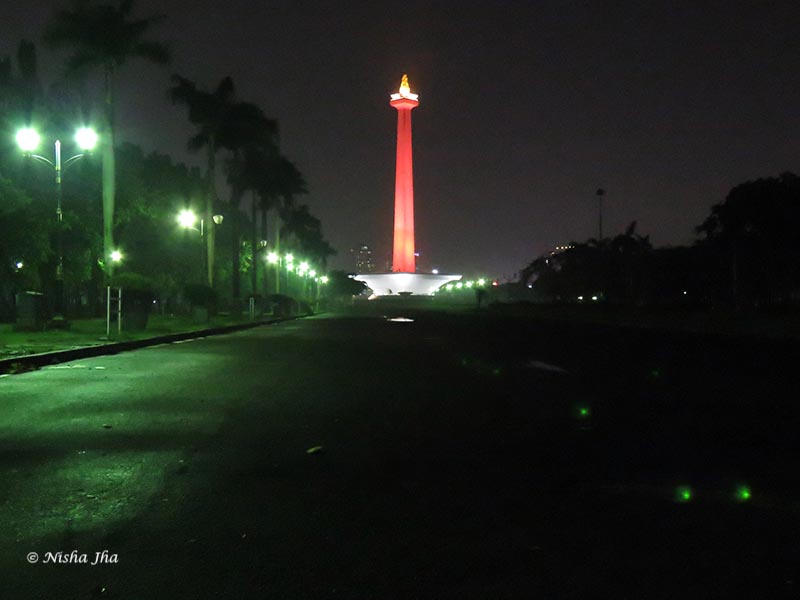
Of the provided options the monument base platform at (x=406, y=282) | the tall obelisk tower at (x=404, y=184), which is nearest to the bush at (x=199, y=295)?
the tall obelisk tower at (x=404, y=184)

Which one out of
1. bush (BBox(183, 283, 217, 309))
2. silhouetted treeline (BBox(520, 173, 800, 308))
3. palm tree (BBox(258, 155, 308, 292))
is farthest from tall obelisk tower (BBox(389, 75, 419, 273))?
bush (BBox(183, 283, 217, 309))

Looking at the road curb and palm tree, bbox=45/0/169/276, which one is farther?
palm tree, bbox=45/0/169/276

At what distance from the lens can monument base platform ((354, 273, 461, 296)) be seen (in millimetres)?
163375

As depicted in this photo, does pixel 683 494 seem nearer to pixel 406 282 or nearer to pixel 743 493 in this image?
pixel 743 493

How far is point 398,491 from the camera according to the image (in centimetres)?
632

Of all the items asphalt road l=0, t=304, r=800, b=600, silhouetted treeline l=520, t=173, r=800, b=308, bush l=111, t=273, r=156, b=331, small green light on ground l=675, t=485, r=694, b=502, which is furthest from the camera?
silhouetted treeline l=520, t=173, r=800, b=308

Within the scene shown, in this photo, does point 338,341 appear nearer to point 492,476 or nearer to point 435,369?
point 435,369

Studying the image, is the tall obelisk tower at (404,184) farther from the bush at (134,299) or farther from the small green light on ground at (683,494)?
the small green light on ground at (683,494)

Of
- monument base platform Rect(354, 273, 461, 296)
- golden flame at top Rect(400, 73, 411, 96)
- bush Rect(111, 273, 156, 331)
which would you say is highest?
golden flame at top Rect(400, 73, 411, 96)

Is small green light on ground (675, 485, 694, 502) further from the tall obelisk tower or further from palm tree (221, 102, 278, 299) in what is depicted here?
the tall obelisk tower

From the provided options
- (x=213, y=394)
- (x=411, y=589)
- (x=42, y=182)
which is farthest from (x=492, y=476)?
(x=42, y=182)

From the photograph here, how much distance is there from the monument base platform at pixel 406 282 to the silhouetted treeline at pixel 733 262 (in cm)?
8934

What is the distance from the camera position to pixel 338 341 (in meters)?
28.3

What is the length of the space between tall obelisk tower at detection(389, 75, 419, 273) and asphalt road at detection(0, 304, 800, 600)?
125 metres
